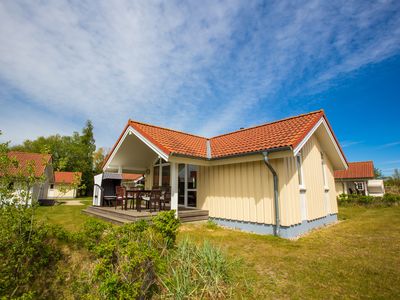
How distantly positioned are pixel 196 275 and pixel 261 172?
5413 mm

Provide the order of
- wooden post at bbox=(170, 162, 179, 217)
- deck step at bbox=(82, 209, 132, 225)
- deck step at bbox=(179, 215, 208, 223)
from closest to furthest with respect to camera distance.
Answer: wooden post at bbox=(170, 162, 179, 217)
deck step at bbox=(82, 209, 132, 225)
deck step at bbox=(179, 215, 208, 223)

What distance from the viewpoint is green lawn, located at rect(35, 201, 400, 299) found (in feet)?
12.0

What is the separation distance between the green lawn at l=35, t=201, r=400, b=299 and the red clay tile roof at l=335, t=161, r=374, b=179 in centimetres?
2036

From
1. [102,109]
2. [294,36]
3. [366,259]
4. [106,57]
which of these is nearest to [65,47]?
[106,57]

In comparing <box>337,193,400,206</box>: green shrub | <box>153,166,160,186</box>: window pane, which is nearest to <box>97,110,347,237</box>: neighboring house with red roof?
<box>153,166,160,186</box>: window pane

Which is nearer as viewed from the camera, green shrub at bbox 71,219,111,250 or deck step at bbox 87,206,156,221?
green shrub at bbox 71,219,111,250

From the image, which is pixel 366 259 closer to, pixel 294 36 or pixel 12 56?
pixel 294 36

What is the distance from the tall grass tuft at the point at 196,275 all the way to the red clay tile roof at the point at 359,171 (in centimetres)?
2786

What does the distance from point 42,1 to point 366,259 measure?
40.7 ft

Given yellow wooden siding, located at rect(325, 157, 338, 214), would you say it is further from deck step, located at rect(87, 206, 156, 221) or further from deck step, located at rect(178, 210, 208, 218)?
deck step, located at rect(87, 206, 156, 221)

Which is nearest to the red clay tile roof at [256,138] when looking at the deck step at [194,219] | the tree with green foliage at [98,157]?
the deck step at [194,219]

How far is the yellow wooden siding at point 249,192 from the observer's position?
24.8 feet

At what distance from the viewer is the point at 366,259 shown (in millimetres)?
5273

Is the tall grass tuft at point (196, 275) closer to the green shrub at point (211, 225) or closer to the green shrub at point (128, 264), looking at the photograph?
the green shrub at point (128, 264)
